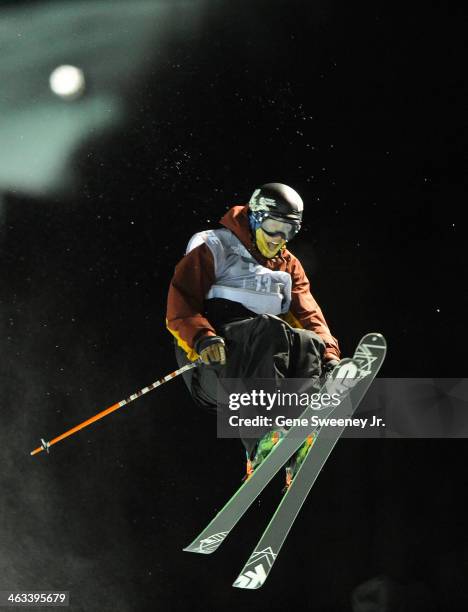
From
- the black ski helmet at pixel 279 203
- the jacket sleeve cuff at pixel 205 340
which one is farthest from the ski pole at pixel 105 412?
the black ski helmet at pixel 279 203

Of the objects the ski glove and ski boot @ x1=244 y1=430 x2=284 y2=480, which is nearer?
the ski glove

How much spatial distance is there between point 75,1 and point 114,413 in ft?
5.41

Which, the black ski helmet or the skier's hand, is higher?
the black ski helmet

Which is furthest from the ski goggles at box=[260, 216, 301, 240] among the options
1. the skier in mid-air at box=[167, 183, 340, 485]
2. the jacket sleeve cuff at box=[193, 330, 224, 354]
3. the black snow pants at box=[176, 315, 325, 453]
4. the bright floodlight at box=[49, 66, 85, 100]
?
the bright floodlight at box=[49, 66, 85, 100]

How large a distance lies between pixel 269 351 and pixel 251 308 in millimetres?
170

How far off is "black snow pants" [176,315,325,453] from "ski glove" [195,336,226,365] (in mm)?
62

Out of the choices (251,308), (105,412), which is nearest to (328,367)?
(251,308)

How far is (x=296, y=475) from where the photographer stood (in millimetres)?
2816

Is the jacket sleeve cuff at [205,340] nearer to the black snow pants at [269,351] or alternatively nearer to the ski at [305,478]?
the black snow pants at [269,351]

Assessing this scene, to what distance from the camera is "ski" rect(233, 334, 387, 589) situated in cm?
282

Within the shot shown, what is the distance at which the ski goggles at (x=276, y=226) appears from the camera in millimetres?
2789

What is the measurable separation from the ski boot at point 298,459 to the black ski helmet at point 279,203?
0.76 metres

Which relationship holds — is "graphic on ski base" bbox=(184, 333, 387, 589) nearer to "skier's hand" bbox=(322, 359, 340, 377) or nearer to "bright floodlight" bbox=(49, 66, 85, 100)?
"skier's hand" bbox=(322, 359, 340, 377)

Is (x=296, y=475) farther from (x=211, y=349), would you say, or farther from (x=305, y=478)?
(x=211, y=349)
